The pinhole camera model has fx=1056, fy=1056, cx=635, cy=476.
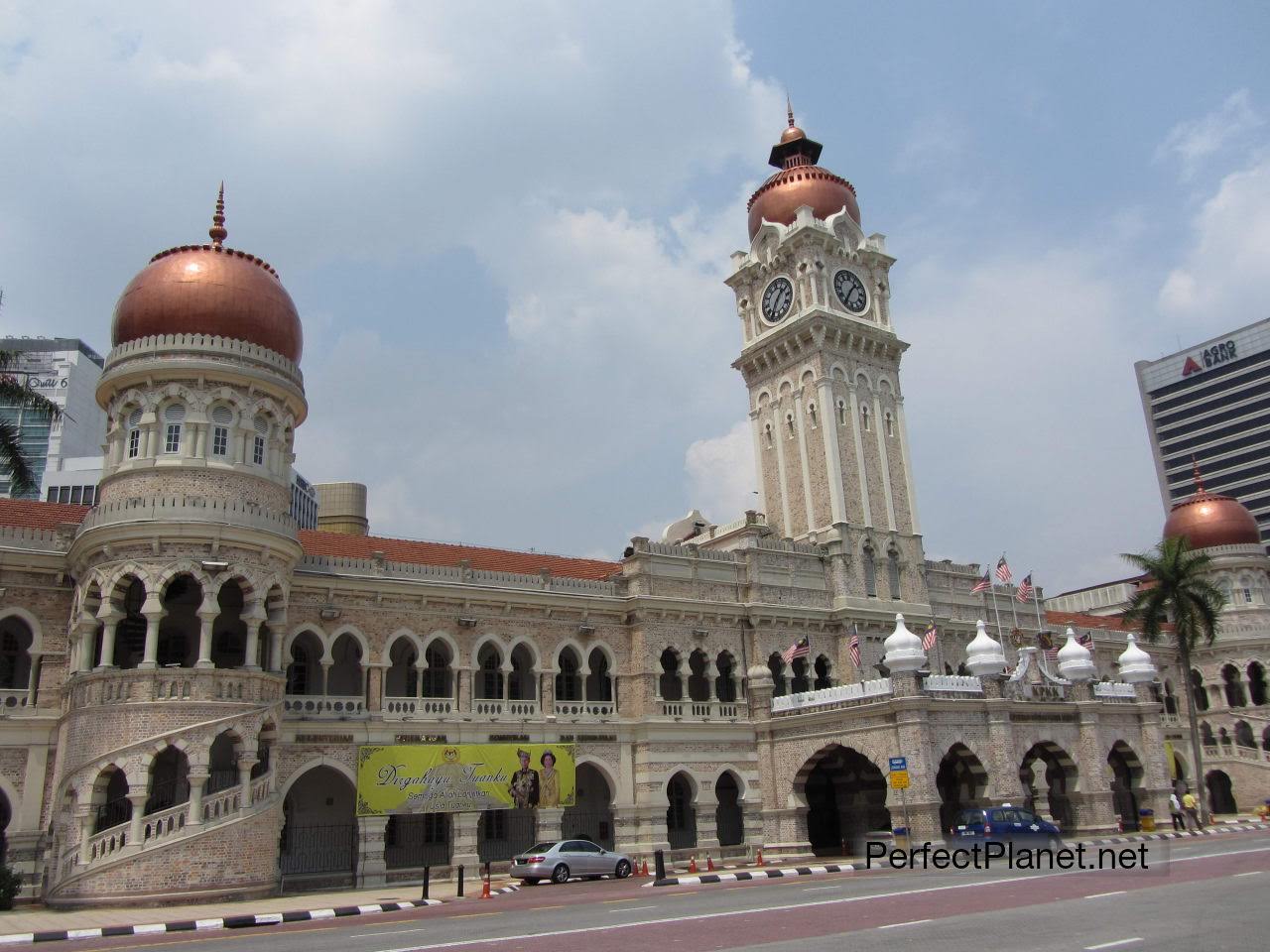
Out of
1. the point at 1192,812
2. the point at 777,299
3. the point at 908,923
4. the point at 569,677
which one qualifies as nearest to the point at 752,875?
the point at 569,677

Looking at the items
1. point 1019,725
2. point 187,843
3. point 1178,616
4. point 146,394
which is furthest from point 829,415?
point 187,843

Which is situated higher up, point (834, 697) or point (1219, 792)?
point (834, 697)

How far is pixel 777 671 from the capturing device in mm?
38188

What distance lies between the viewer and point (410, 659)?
108ft

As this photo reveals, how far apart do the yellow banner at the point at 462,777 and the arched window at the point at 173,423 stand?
973 cm

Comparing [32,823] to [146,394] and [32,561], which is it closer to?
[32,561]

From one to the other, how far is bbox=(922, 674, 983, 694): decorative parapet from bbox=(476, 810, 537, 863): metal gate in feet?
41.1

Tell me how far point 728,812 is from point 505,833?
8.15 meters

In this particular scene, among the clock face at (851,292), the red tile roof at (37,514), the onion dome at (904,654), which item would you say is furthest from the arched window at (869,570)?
the red tile roof at (37,514)

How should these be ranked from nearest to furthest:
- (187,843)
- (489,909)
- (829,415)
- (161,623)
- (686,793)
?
(489,909)
(187,843)
(161,623)
(686,793)
(829,415)

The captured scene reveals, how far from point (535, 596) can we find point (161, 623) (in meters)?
10.9

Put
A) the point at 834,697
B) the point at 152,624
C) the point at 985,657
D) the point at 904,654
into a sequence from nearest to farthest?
1. the point at 152,624
2. the point at 904,654
3. the point at 985,657
4. the point at 834,697

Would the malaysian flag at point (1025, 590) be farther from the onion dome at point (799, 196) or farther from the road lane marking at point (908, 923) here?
the road lane marking at point (908, 923)

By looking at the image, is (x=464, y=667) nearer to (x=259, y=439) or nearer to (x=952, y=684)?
(x=259, y=439)
